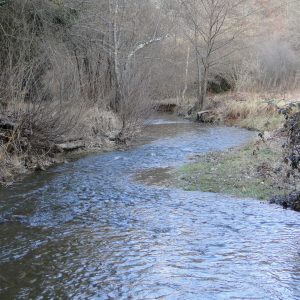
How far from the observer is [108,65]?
2127 centimetres

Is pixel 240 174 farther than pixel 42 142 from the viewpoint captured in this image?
No

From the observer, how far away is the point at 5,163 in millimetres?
12023

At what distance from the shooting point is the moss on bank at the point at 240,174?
9.84m

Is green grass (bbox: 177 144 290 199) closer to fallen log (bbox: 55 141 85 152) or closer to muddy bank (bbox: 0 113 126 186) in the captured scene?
muddy bank (bbox: 0 113 126 186)

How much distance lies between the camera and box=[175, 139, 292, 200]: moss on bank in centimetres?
984

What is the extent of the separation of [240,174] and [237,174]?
76 millimetres

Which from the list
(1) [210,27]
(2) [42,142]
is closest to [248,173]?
(2) [42,142]

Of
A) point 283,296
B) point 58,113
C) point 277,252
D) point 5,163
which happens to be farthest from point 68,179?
point 283,296

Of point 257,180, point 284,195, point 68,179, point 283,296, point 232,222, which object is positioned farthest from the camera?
point 68,179

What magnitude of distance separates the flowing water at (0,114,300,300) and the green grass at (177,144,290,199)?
1.74 ft

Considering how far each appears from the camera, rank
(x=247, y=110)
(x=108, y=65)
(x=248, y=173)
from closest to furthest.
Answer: (x=248, y=173) < (x=108, y=65) < (x=247, y=110)

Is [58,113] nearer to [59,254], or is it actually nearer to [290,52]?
[59,254]

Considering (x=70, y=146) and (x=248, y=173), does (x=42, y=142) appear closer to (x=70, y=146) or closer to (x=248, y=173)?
(x=70, y=146)

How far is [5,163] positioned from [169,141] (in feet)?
27.2
